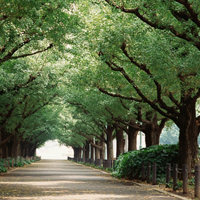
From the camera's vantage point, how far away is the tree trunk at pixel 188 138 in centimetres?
1727

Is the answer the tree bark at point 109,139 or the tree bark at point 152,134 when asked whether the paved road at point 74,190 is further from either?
the tree bark at point 109,139

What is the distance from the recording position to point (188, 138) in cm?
1753

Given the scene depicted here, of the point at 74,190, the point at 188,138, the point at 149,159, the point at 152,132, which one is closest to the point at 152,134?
the point at 152,132

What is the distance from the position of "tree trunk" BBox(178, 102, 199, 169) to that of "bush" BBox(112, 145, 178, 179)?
1671 millimetres

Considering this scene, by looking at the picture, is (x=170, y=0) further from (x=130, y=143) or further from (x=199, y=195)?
(x=130, y=143)

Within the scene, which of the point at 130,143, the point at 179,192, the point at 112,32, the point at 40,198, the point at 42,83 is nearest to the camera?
the point at 40,198

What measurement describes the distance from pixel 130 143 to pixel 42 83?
1066cm

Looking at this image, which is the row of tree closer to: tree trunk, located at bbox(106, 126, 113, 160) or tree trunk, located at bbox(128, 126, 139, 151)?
tree trunk, located at bbox(128, 126, 139, 151)

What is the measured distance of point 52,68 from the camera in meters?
24.7

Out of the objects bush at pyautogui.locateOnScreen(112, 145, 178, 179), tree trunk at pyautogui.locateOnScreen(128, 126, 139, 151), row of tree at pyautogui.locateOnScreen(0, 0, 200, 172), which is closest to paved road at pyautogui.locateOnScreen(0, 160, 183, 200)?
bush at pyautogui.locateOnScreen(112, 145, 178, 179)

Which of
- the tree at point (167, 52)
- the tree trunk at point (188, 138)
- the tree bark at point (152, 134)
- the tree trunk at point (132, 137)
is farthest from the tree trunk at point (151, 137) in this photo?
the tree trunk at point (188, 138)

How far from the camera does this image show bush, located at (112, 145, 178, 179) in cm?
1945

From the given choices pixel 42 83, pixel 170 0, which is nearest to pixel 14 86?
pixel 42 83

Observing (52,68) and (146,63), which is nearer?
(146,63)
